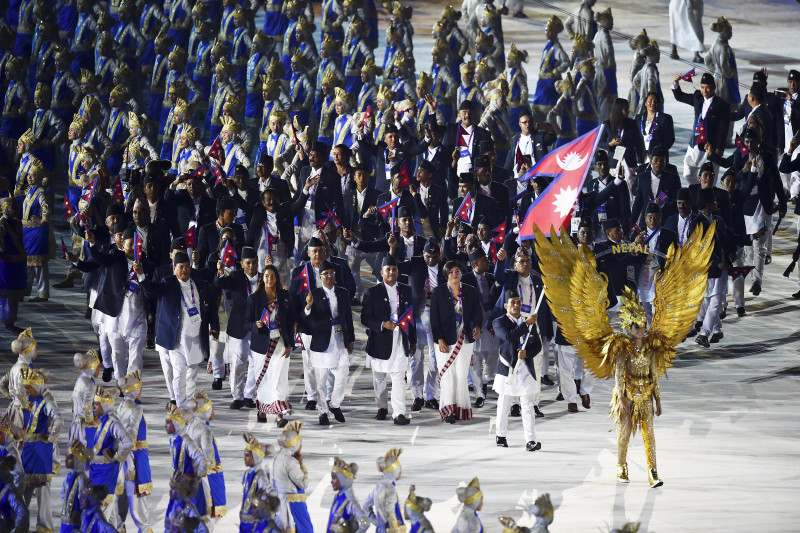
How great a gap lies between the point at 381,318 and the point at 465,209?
303 centimetres

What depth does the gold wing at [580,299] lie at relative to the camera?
46.4 ft

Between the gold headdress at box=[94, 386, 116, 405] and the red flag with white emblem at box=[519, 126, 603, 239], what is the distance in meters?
4.67

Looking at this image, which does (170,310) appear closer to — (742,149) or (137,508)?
(137,508)

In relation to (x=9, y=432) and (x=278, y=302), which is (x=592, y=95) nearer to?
(x=278, y=302)

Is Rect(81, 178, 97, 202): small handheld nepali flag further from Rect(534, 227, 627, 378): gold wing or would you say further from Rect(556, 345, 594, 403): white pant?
Rect(534, 227, 627, 378): gold wing

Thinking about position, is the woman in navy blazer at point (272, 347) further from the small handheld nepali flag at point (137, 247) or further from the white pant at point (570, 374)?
the white pant at point (570, 374)

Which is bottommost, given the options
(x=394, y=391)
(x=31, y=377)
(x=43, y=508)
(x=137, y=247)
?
(x=43, y=508)

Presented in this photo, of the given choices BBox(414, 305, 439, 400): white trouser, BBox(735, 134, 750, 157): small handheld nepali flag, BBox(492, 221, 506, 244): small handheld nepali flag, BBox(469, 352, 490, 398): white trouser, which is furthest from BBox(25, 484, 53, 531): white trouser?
BBox(735, 134, 750, 157): small handheld nepali flag

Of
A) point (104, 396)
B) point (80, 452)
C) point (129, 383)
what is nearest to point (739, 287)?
point (129, 383)

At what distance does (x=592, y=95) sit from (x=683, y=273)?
9525mm

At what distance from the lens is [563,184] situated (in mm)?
15914

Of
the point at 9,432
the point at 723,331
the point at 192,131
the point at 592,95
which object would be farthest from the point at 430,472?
the point at 592,95

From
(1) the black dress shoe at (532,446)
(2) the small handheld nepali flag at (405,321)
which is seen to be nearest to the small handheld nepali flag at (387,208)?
(2) the small handheld nepali flag at (405,321)

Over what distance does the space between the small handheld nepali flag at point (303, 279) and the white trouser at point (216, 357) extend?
1.31 metres
